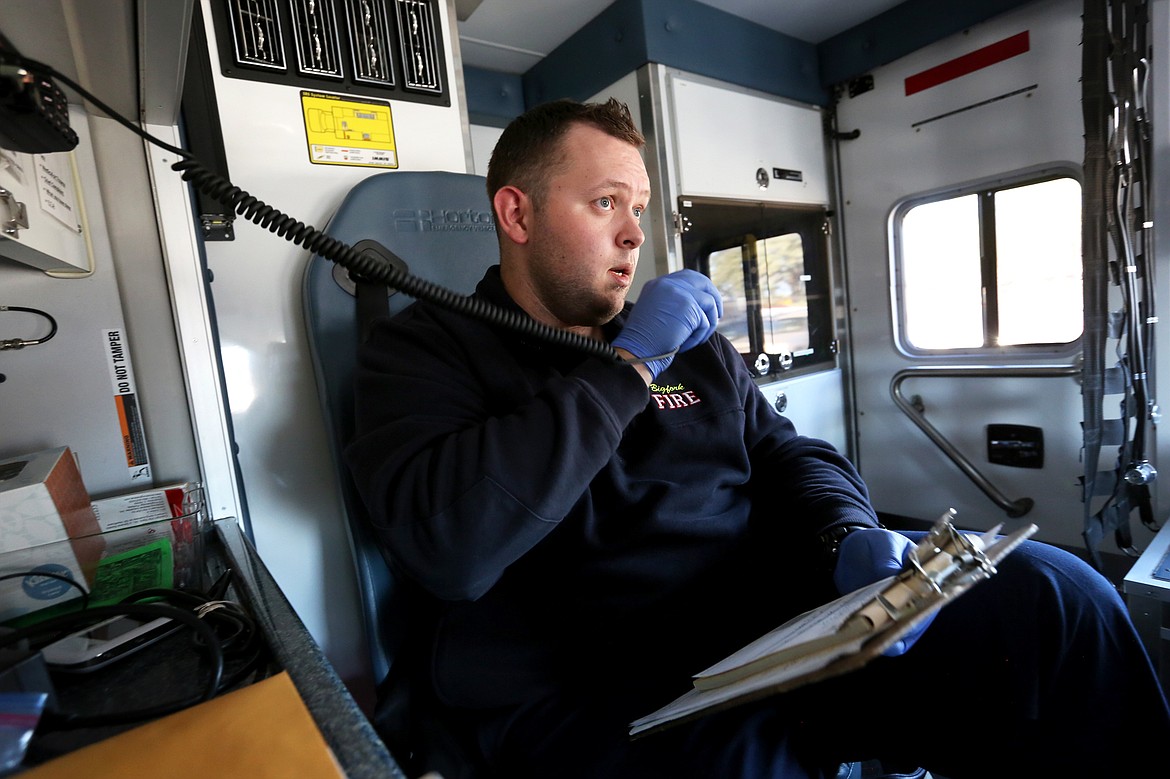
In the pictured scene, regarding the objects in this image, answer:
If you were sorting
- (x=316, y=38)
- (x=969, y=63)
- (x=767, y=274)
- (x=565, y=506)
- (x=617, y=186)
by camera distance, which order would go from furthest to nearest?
(x=767, y=274) → (x=969, y=63) → (x=316, y=38) → (x=617, y=186) → (x=565, y=506)

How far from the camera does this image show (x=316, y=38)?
141 centimetres

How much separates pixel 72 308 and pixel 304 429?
50 centimetres

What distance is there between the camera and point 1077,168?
8.25ft

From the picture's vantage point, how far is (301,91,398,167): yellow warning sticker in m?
1.41

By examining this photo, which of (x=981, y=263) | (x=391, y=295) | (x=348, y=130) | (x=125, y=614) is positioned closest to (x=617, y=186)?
(x=391, y=295)

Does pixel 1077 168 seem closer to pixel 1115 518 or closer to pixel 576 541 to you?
pixel 1115 518

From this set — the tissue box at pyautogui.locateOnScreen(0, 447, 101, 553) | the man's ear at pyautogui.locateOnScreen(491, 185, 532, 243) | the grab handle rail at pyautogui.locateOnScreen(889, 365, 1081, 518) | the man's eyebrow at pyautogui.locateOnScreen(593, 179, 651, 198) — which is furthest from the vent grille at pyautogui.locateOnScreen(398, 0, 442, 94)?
the grab handle rail at pyautogui.locateOnScreen(889, 365, 1081, 518)

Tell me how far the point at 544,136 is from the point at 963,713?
137 cm

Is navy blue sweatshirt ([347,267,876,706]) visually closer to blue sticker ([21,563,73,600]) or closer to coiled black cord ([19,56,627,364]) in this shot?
coiled black cord ([19,56,627,364])

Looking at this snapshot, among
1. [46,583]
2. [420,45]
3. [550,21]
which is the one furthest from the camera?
[550,21]

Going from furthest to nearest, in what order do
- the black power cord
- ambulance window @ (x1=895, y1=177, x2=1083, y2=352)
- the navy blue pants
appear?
ambulance window @ (x1=895, y1=177, x2=1083, y2=352)
the navy blue pants
the black power cord

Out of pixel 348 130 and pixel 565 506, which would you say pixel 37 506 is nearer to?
pixel 565 506

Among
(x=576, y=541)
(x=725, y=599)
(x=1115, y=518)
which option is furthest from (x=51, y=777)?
(x=1115, y=518)

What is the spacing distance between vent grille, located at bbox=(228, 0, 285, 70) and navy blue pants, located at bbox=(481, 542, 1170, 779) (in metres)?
1.52
